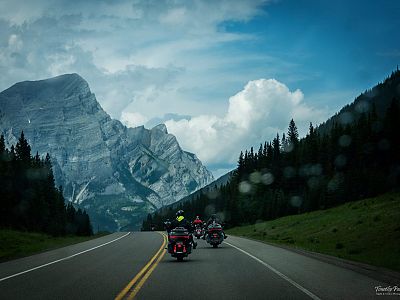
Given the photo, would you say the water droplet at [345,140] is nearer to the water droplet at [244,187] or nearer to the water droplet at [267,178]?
the water droplet at [267,178]

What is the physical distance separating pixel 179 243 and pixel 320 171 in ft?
268

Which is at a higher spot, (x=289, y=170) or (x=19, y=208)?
(x=289, y=170)

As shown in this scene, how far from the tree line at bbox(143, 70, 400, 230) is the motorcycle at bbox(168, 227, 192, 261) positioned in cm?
5374

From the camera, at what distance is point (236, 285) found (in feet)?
38.7

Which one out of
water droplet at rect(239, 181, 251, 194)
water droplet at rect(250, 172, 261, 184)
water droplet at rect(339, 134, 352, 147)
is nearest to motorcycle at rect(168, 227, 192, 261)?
water droplet at rect(339, 134, 352, 147)

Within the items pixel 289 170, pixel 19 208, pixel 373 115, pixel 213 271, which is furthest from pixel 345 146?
pixel 213 271

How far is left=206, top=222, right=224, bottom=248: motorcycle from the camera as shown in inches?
1104

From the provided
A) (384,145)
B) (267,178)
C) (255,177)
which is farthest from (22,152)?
(384,145)

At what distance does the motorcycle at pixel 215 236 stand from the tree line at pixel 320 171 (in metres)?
45.6

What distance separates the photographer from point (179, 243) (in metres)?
19.6

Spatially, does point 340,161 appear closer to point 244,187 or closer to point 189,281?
point 244,187

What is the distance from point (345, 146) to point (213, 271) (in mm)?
83427

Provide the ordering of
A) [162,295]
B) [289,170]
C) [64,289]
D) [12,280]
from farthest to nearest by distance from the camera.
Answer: [289,170]
[12,280]
[64,289]
[162,295]

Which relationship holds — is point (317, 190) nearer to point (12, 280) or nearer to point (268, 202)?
point (268, 202)
